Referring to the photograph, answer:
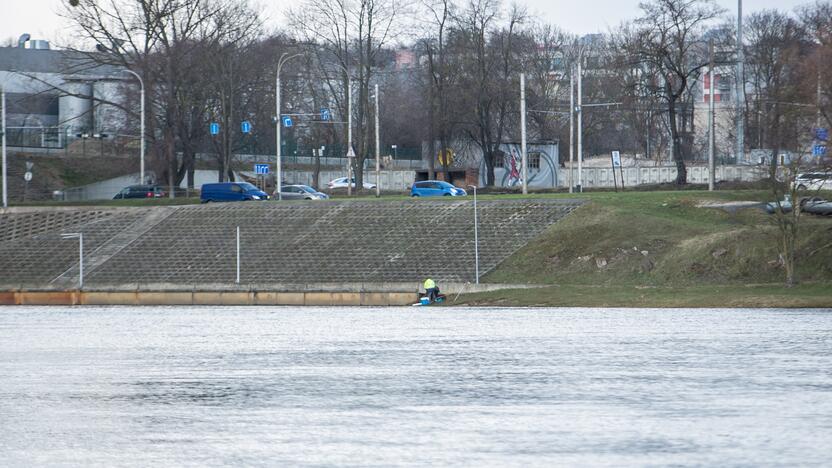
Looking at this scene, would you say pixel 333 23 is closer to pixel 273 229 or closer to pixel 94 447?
pixel 273 229

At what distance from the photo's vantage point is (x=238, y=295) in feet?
199

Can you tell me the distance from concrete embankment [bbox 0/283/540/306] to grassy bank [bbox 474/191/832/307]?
10.4 ft

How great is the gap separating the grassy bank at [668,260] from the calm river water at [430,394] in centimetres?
747

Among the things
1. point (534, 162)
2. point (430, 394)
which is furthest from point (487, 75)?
point (430, 394)

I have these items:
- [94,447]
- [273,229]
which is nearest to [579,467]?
[94,447]

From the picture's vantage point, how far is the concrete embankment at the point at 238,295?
58.1m

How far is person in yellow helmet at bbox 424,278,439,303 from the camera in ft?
181

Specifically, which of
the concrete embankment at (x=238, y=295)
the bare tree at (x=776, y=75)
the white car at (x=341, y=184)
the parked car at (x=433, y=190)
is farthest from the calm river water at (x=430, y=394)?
the white car at (x=341, y=184)

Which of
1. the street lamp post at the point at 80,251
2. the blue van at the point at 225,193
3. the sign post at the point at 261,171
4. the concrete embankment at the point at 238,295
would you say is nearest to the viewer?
the concrete embankment at the point at 238,295

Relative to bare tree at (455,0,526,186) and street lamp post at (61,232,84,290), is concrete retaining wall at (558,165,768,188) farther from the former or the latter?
street lamp post at (61,232,84,290)

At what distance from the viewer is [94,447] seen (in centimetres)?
2044

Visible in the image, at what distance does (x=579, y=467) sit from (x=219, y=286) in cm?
4482

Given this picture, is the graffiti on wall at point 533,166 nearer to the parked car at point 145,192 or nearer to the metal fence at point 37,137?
the parked car at point 145,192

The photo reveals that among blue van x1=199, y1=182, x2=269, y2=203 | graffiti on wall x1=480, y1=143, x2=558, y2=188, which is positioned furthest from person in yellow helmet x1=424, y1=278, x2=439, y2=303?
graffiti on wall x1=480, y1=143, x2=558, y2=188
